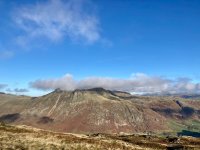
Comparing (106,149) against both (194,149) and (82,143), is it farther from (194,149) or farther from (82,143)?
(194,149)

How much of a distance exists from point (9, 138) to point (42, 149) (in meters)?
9.48

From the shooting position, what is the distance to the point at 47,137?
5694 cm

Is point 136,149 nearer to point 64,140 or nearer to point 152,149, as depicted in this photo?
point 152,149

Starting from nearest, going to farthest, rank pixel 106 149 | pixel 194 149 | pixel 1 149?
pixel 1 149
pixel 106 149
pixel 194 149

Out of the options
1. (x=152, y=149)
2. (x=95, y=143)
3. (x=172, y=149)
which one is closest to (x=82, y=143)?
(x=95, y=143)

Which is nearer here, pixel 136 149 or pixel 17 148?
pixel 17 148

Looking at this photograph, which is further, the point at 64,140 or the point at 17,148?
the point at 64,140

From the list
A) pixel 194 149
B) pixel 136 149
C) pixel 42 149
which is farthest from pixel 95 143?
pixel 194 149

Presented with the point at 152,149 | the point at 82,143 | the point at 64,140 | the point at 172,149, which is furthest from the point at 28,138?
the point at 172,149

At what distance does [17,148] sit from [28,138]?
23.8ft

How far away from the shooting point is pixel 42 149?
154ft

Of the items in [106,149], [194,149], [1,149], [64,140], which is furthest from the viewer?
[194,149]

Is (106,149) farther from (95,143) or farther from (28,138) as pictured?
(28,138)

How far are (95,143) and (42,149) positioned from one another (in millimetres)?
12077
